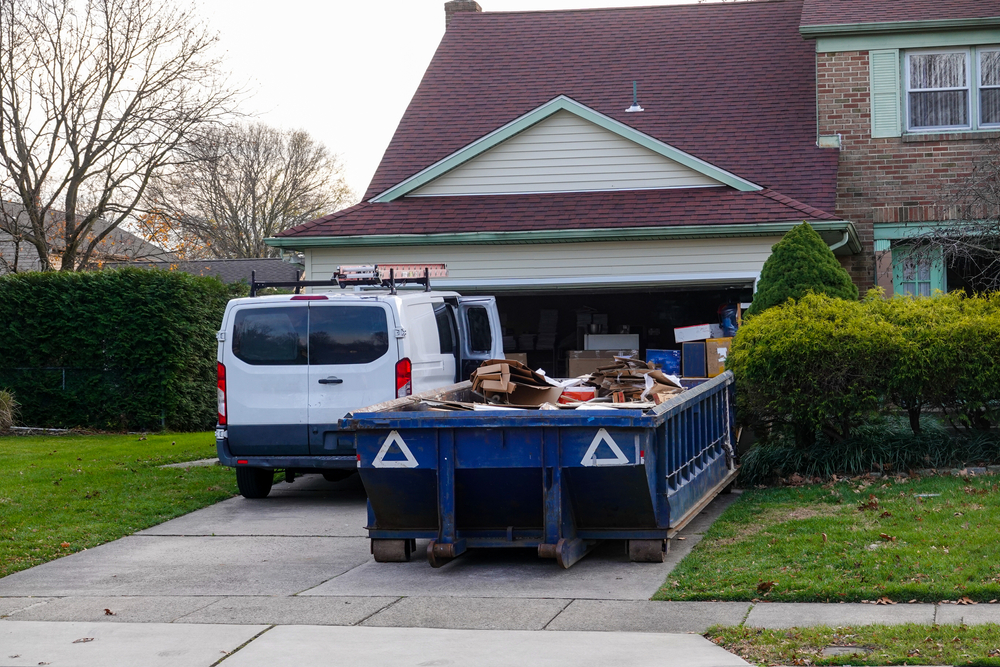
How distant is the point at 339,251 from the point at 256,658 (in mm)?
10848

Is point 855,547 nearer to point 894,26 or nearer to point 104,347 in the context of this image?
point 894,26

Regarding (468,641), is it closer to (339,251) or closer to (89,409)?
(339,251)

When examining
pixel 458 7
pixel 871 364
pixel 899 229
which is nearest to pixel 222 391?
pixel 871 364

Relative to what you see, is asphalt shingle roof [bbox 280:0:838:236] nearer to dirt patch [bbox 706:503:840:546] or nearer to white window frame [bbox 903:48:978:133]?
white window frame [bbox 903:48:978:133]

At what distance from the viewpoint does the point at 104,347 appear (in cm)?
1800

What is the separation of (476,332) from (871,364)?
14.8 feet

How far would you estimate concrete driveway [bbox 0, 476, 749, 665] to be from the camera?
6.25 meters

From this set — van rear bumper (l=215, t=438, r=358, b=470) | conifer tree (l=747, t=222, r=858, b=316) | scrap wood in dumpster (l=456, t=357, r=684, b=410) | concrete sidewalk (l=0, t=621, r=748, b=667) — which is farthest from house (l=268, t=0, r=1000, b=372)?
concrete sidewalk (l=0, t=621, r=748, b=667)

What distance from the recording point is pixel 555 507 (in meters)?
7.37

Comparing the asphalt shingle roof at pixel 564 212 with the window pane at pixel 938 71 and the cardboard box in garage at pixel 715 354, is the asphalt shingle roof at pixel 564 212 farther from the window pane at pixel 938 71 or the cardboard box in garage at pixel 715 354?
the window pane at pixel 938 71

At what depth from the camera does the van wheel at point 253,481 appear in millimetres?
11023

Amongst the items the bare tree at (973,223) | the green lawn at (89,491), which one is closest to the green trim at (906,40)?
the bare tree at (973,223)

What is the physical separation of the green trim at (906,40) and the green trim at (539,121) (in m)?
3.31

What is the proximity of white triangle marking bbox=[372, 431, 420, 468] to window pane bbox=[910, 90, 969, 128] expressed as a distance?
12523 mm
